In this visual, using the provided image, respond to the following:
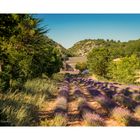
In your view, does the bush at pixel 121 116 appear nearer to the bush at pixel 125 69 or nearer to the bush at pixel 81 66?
the bush at pixel 81 66

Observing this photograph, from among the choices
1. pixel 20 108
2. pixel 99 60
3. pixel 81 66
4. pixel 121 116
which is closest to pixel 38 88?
pixel 81 66

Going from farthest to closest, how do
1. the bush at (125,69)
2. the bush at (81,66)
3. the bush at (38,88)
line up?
1. the bush at (38,88)
2. the bush at (125,69)
3. the bush at (81,66)

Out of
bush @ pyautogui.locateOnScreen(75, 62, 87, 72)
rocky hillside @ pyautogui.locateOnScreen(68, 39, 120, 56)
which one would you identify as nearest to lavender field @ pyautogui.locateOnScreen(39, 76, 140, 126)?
bush @ pyautogui.locateOnScreen(75, 62, 87, 72)

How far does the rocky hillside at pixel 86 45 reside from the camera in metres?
10.0

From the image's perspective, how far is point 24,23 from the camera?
9406 mm

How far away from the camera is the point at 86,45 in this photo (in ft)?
32.8

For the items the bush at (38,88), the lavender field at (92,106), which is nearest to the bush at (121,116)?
the lavender field at (92,106)

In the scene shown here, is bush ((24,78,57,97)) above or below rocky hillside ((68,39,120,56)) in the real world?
below

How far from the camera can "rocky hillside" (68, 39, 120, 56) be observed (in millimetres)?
10047

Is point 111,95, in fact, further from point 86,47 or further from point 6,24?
point 6,24

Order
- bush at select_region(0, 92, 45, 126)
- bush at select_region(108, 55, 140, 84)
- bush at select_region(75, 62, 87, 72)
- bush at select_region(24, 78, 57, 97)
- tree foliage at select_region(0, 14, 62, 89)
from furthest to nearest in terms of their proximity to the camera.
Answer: bush at select_region(24, 78, 57, 97)
bush at select_region(108, 55, 140, 84)
bush at select_region(75, 62, 87, 72)
tree foliage at select_region(0, 14, 62, 89)
bush at select_region(0, 92, 45, 126)

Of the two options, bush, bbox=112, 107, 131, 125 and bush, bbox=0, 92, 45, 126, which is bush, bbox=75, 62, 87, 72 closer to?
bush, bbox=0, 92, 45, 126

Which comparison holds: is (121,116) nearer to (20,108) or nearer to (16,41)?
(20,108)
